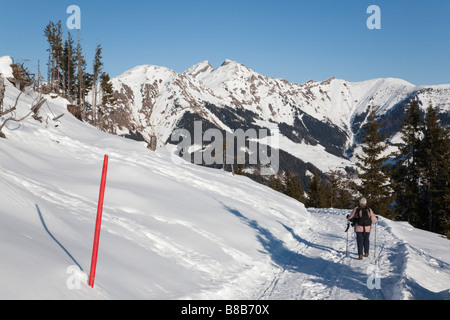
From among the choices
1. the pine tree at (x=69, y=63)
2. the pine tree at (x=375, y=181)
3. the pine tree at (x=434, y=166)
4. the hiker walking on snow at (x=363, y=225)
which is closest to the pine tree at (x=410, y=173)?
the pine tree at (x=434, y=166)

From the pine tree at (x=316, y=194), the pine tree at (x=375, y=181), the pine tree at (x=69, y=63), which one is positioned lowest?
the pine tree at (x=316, y=194)

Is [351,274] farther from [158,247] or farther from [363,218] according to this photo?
[158,247]

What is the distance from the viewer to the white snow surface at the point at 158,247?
17.9 feet

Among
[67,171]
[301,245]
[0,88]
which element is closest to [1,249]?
[67,171]

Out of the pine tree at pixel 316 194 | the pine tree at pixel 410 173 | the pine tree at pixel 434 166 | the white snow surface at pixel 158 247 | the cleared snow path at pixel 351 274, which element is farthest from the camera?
the pine tree at pixel 316 194

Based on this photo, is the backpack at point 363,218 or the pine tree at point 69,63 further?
the pine tree at point 69,63

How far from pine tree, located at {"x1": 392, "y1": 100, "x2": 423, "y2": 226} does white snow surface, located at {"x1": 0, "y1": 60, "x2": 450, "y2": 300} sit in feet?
66.6

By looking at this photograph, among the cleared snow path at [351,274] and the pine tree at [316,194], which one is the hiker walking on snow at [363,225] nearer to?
the cleared snow path at [351,274]

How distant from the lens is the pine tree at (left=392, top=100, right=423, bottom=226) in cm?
3262

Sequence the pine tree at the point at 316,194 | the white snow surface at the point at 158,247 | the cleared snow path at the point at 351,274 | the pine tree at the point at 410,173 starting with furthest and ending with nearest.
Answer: the pine tree at the point at 316,194 → the pine tree at the point at 410,173 → the cleared snow path at the point at 351,274 → the white snow surface at the point at 158,247

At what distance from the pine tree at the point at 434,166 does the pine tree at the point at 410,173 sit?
88 centimetres

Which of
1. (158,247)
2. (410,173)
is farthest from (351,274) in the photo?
(410,173)
